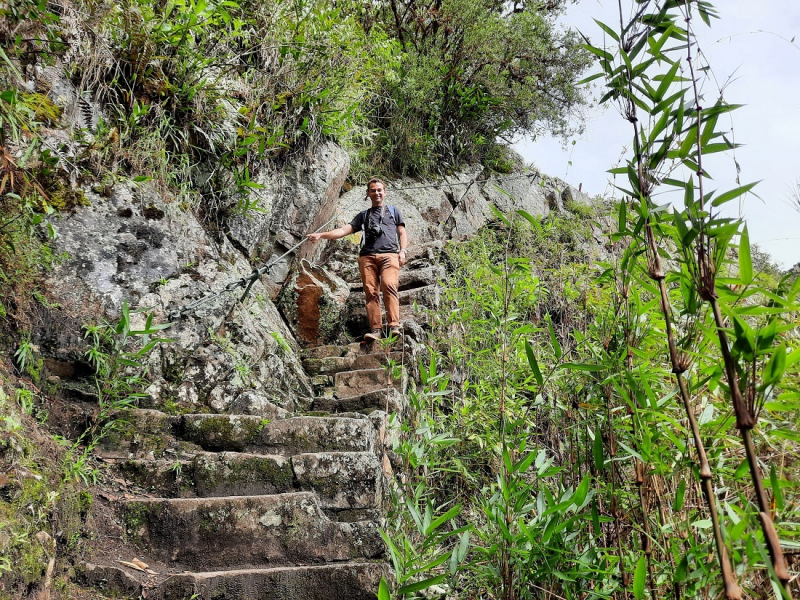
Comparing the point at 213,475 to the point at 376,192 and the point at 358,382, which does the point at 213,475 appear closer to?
the point at 358,382

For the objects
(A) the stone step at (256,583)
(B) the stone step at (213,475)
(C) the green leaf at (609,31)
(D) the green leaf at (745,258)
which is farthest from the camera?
(B) the stone step at (213,475)

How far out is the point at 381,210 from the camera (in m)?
5.61

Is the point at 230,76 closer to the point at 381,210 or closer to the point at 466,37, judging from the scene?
the point at 381,210

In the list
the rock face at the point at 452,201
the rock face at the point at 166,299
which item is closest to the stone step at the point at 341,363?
the rock face at the point at 166,299

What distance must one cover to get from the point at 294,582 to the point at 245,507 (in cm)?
47

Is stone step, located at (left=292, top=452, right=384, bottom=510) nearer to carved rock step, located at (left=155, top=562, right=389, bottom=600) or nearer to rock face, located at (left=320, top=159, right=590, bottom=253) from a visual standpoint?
carved rock step, located at (left=155, top=562, right=389, bottom=600)

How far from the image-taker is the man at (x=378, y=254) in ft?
17.0

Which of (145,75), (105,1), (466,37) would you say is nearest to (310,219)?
(145,75)

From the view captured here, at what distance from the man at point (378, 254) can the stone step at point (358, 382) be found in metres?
0.58

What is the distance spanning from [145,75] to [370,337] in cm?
291

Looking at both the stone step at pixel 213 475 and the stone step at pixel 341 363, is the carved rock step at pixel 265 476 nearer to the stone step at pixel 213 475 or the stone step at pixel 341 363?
the stone step at pixel 213 475

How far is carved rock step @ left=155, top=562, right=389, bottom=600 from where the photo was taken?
7.47 feet

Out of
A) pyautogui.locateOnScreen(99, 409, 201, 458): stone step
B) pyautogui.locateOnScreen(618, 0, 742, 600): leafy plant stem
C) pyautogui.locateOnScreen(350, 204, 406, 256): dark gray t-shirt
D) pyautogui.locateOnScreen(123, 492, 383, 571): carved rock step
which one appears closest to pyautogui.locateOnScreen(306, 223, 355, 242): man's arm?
pyautogui.locateOnScreen(350, 204, 406, 256): dark gray t-shirt

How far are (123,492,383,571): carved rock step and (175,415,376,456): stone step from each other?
55 cm
